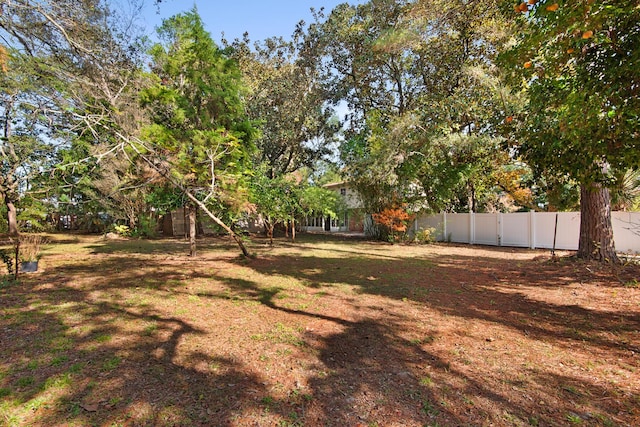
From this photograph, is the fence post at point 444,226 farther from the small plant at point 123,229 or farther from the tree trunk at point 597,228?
the small plant at point 123,229

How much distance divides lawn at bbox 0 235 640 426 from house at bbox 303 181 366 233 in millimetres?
10699

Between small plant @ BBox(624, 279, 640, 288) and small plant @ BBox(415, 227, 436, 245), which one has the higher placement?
small plant @ BBox(415, 227, 436, 245)

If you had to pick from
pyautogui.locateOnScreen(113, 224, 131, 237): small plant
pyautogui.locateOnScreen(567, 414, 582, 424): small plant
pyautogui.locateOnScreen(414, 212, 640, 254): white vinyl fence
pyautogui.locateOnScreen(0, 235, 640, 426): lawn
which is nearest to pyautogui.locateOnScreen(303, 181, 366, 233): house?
pyautogui.locateOnScreen(414, 212, 640, 254): white vinyl fence

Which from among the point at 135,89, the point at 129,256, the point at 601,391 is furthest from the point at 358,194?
the point at 601,391

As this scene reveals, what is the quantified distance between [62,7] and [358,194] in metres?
13.2

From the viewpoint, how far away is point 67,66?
5441mm

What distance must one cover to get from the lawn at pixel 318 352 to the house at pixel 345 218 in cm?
1070

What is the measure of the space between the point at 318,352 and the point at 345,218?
2142cm

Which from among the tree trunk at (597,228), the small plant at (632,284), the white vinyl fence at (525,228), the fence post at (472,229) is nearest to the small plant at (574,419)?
the small plant at (632,284)

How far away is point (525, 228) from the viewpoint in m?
12.6

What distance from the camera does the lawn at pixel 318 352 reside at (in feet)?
7.31

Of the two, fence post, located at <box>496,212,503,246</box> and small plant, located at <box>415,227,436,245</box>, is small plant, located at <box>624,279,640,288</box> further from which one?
small plant, located at <box>415,227,436,245</box>

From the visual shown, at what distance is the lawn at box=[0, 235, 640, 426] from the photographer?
2229 millimetres

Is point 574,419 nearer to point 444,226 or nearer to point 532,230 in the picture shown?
point 532,230
